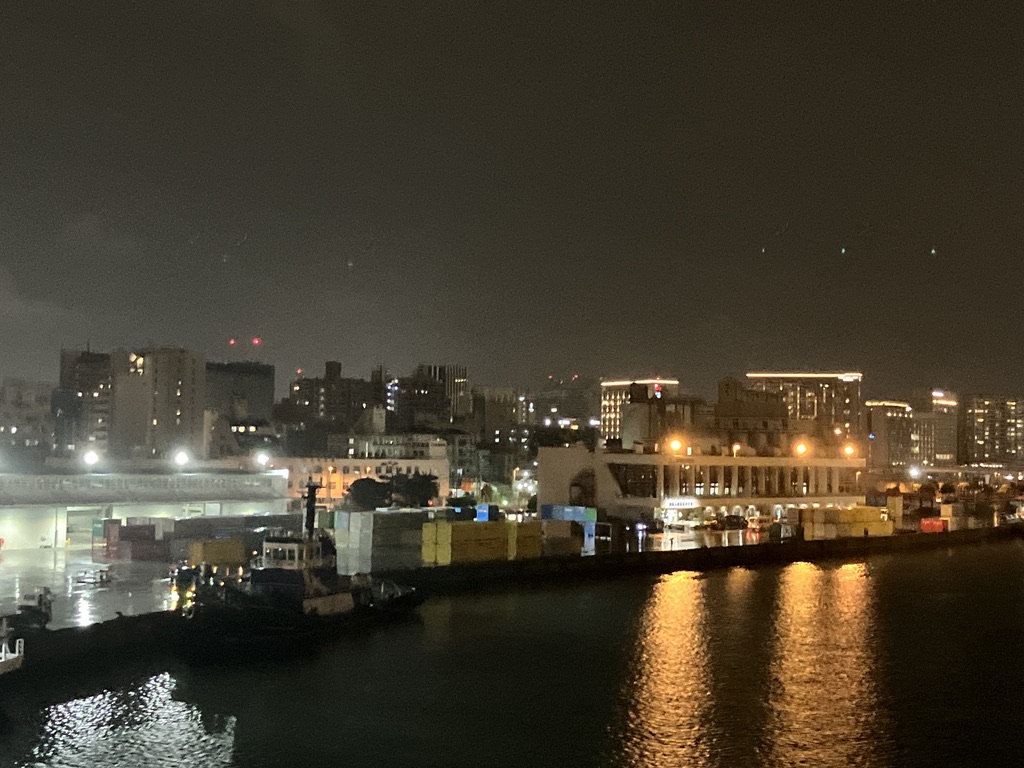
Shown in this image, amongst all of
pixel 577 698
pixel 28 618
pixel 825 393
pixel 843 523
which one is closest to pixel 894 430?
pixel 825 393

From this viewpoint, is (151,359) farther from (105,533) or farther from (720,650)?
(720,650)

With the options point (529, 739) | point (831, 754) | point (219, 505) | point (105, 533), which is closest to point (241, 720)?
point (529, 739)

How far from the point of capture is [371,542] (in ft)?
62.2

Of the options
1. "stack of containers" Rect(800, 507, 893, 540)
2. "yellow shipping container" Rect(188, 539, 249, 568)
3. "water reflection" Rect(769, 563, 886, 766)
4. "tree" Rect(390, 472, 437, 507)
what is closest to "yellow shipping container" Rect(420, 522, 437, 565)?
"yellow shipping container" Rect(188, 539, 249, 568)

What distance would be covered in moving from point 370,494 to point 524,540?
32.9 feet

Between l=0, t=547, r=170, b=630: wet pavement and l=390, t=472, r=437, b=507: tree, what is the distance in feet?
45.6

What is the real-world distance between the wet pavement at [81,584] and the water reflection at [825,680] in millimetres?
7905

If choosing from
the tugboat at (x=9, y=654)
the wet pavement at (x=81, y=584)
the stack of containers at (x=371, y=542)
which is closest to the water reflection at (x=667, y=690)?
the stack of containers at (x=371, y=542)

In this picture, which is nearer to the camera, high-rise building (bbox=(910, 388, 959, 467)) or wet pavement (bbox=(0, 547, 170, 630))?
wet pavement (bbox=(0, 547, 170, 630))

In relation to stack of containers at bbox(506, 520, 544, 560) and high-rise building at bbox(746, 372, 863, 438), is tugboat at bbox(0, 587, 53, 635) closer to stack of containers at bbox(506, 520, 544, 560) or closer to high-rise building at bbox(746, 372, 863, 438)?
stack of containers at bbox(506, 520, 544, 560)

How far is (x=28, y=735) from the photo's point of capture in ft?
32.1

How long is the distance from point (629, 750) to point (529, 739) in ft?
3.48

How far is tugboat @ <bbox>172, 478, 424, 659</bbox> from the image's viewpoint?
13164 mm

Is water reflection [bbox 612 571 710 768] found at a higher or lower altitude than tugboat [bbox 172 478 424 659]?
lower
